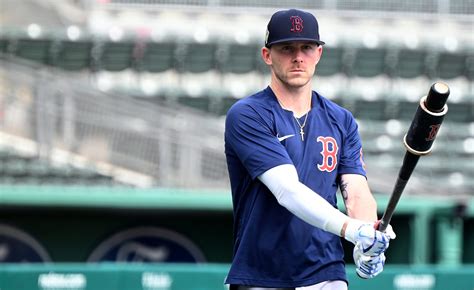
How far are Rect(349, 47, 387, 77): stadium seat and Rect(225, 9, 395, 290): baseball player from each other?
1003 centimetres

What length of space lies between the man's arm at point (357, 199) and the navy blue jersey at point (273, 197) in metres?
0.06

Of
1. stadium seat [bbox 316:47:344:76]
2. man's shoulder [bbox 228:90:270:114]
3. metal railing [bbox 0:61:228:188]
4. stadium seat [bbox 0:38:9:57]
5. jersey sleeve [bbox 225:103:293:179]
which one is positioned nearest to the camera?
jersey sleeve [bbox 225:103:293:179]

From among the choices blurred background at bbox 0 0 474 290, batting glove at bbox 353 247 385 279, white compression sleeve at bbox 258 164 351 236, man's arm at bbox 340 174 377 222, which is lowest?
batting glove at bbox 353 247 385 279

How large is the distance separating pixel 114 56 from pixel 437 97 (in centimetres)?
1043

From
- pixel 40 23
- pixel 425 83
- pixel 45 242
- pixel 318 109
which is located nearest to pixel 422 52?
pixel 425 83

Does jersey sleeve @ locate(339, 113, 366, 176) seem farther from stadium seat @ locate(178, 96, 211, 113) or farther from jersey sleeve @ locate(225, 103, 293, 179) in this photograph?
stadium seat @ locate(178, 96, 211, 113)

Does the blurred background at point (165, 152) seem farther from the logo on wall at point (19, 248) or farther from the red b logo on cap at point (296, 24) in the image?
the red b logo on cap at point (296, 24)

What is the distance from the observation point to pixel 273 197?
3.20 m

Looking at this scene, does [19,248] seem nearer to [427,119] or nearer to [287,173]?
[287,173]

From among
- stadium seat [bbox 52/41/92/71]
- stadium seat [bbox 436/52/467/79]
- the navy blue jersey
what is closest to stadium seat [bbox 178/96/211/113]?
stadium seat [bbox 52/41/92/71]

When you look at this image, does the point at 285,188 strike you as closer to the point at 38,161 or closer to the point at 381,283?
the point at 381,283

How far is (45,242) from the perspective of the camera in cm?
925

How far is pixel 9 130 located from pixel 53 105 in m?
0.69

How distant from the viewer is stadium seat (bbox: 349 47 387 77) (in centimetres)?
1322
